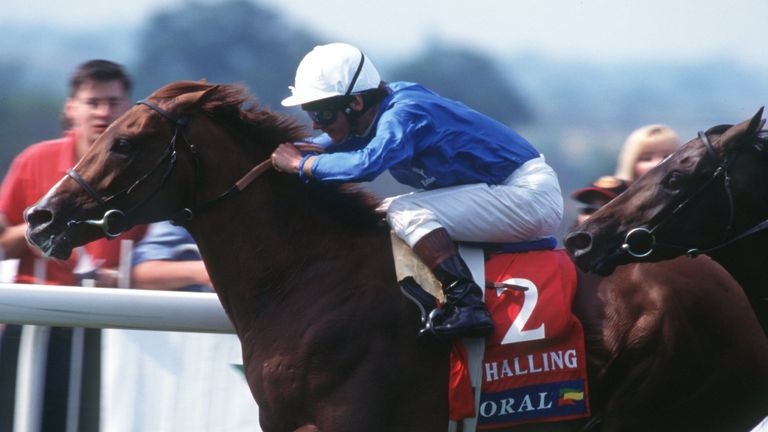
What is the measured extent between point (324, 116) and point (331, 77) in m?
0.16

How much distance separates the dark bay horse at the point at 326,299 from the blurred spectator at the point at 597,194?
1226 millimetres

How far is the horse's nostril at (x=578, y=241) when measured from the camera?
4359mm

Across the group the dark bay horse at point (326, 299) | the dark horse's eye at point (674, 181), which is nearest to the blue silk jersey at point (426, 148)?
the dark bay horse at point (326, 299)

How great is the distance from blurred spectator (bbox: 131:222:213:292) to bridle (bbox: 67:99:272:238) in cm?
97

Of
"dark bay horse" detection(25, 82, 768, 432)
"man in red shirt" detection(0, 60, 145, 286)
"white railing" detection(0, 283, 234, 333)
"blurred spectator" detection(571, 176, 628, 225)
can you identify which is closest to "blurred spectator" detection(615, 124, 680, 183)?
"blurred spectator" detection(571, 176, 628, 225)

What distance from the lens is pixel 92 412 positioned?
16.9 ft

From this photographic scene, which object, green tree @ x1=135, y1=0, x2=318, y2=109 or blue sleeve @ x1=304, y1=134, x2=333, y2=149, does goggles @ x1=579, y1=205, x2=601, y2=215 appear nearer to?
blue sleeve @ x1=304, y1=134, x2=333, y2=149

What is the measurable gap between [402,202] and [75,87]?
2089 millimetres

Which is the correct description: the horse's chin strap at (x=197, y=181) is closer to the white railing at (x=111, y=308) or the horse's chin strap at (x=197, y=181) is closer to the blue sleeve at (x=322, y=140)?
the blue sleeve at (x=322, y=140)

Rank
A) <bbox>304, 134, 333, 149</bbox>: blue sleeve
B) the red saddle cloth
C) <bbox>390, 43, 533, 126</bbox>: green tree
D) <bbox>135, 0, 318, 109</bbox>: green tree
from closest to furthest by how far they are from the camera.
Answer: the red saddle cloth
<bbox>304, 134, 333, 149</bbox>: blue sleeve
<bbox>390, 43, 533, 126</bbox>: green tree
<bbox>135, 0, 318, 109</bbox>: green tree

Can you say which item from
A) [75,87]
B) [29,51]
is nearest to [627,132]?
[29,51]

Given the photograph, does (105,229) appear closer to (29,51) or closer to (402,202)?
(402,202)

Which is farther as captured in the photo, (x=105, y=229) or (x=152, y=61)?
(x=152, y=61)

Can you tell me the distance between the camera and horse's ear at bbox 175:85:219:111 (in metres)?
4.62
